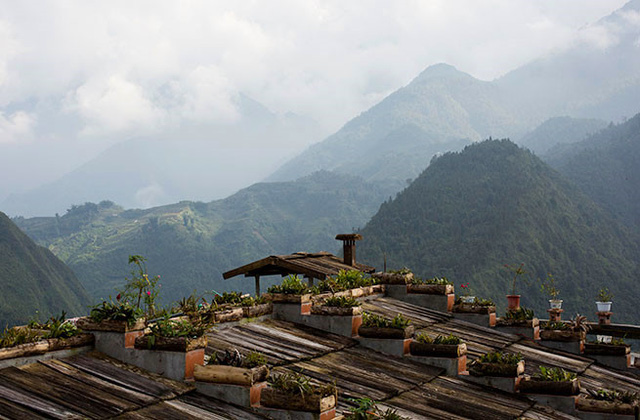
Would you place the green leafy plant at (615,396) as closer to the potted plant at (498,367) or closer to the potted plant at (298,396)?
the potted plant at (498,367)

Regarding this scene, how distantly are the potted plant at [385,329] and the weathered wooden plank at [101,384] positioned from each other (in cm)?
363

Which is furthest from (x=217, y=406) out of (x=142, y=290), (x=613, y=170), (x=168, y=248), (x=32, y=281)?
(x=168, y=248)

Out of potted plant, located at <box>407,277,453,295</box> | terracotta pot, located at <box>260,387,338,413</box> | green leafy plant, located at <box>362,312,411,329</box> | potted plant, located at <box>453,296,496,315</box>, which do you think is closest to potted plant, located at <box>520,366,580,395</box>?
green leafy plant, located at <box>362,312,411,329</box>

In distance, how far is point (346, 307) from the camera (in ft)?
29.8

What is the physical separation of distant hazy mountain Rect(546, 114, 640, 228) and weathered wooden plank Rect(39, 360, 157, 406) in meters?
151

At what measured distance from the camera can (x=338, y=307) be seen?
9.11 meters

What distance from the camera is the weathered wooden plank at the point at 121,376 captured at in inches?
236

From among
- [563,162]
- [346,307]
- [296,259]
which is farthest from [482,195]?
[346,307]

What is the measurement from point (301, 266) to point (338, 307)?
452 inches

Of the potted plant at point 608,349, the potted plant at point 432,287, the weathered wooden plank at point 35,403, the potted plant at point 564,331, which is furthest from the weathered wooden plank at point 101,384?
the potted plant at point 608,349

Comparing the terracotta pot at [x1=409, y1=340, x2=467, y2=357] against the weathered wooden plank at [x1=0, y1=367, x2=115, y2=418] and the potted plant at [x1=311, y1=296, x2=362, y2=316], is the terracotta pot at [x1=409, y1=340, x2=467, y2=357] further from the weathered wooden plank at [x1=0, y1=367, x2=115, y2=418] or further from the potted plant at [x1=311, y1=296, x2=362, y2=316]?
the weathered wooden plank at [x1=0, y1=367, x2=115, y2=418]

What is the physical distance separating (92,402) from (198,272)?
170 m

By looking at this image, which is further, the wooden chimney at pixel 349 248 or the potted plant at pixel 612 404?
the wooden chimney at pixel 349 248

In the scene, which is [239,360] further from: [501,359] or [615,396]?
[615,396]
